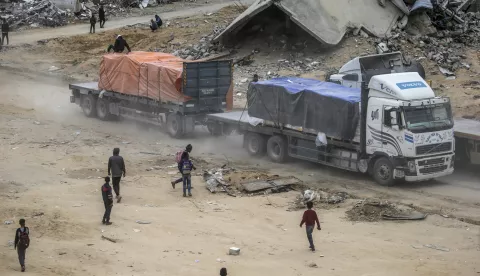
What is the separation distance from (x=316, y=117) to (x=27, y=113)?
1346 cm

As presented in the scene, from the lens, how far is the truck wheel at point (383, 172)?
77.2 feet

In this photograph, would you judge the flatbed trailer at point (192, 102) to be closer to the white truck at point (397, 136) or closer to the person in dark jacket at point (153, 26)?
the white truck at point (397, 136)

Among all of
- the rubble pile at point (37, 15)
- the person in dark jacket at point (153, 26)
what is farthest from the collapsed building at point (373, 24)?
the rubble pile at point (37, 15)

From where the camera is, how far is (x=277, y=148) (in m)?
26.5

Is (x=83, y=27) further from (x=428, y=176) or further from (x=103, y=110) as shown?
(x=428, y=176)

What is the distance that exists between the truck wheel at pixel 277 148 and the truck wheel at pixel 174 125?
3.92m

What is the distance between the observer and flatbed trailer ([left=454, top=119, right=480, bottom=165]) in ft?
78.9

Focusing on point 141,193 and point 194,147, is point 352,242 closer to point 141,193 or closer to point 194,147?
point 141,193

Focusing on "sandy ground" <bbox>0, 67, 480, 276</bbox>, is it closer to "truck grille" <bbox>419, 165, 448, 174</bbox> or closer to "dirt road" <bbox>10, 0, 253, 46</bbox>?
"truck grille" <bbox>419, 165, 448, 174</bbox>

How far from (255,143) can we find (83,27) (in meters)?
24.4

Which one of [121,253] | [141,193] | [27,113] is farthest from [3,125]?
[121,253]

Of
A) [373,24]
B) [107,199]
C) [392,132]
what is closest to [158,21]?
[373,24]

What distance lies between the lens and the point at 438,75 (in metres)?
35.3

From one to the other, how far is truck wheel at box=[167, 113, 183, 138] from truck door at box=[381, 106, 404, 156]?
→ 8238mm
